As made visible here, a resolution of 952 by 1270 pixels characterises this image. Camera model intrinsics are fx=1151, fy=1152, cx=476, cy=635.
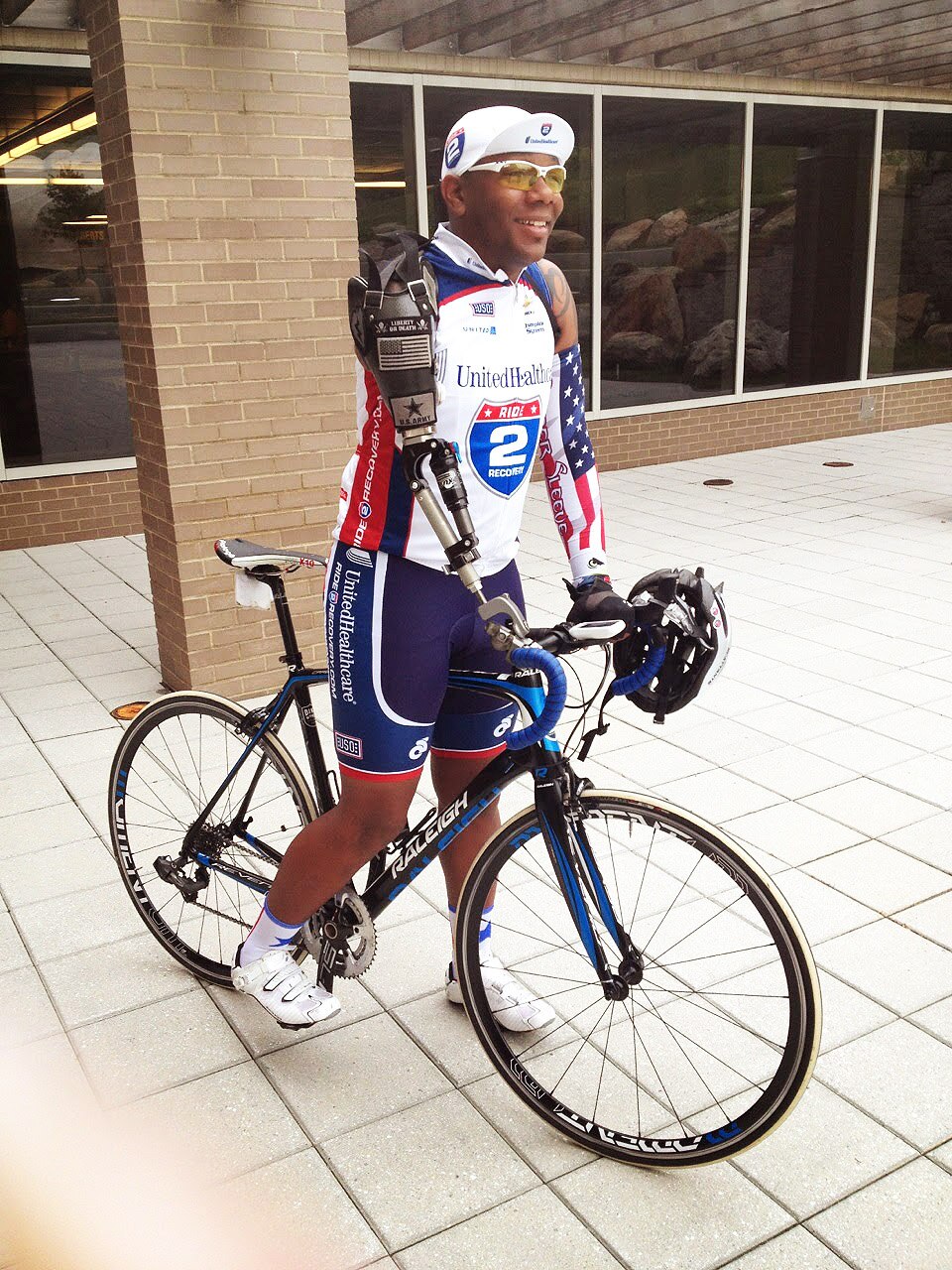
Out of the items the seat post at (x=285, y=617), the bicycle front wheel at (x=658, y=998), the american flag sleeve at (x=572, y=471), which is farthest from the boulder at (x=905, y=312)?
the seat post at (x=285, y=617)

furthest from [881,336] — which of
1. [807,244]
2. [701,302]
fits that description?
[701,302]

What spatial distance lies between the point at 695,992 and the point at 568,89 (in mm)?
8014

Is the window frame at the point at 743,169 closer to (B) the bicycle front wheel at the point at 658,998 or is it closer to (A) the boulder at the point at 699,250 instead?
(A) the boulder at the point at 699,250

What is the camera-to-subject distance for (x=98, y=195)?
296 inches

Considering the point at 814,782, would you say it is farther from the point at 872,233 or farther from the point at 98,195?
the point at 872,233

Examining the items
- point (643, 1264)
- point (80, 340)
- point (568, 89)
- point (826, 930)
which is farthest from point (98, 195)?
point (643, 1264)

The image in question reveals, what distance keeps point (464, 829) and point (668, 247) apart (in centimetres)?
853

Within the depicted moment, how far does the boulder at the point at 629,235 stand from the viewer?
9.59 metres

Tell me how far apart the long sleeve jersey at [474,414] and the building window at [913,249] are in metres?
10.4

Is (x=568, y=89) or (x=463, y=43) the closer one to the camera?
(x=463, y=43)

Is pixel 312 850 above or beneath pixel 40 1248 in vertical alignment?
above

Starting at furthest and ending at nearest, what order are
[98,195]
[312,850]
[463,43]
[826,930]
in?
1. [463,43]
2. [98,195]
3. [826,930]
4. [312,850]

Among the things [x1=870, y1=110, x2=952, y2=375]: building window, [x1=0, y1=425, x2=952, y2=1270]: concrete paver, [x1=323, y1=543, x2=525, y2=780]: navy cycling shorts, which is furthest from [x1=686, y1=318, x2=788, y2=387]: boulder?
[x1=323, y1=543, x2=525, y2=780]: navy cycling shorts

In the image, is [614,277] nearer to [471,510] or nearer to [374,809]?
[471,510]
